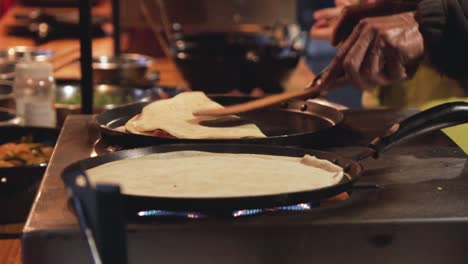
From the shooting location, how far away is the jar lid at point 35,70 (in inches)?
83.0

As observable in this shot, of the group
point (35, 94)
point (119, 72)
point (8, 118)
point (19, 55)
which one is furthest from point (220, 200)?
point (19, 55)

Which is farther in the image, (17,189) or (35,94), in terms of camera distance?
(35,94)

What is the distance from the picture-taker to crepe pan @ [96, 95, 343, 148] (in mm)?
1356

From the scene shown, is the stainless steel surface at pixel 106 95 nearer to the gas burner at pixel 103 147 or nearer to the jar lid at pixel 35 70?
the jar lid at pixel 35 70

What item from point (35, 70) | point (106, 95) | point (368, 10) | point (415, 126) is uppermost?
point (368, 10)

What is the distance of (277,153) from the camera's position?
126 centimetres

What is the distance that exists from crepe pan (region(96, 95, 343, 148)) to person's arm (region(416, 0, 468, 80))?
22cm

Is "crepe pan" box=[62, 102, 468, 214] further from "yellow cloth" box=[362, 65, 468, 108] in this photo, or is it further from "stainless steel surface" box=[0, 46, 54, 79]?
"stainless steel surface" box=[0, 46, 54, 79]

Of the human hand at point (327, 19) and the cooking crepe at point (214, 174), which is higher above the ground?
the human hand at point (327, 19)

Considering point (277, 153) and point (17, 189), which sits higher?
point (277, 153)

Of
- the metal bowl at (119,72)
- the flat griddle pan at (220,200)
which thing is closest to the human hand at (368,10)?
the flat griddle pan at (220,200)

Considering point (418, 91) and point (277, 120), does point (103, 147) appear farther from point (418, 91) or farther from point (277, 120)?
point (418, 91)

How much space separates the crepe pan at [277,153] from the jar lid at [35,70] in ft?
3.11

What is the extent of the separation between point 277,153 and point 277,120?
15.7 inches
